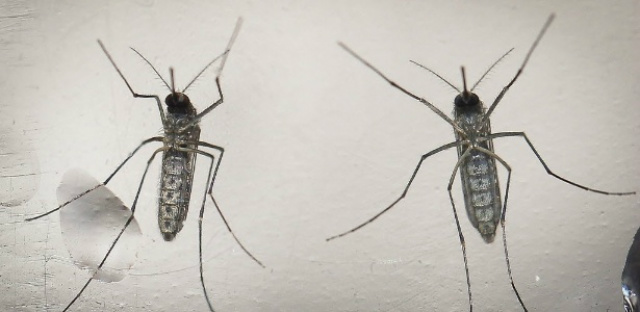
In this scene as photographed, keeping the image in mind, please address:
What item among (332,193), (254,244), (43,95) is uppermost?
(43,95)

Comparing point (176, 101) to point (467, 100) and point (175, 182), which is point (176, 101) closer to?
point (175, 182)

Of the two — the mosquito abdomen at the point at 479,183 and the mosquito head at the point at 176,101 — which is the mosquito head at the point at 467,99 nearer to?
the mosquito abdomen at the point at 479,183

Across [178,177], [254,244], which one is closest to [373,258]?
[254,244]

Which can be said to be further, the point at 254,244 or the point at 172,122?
the point at 254,244

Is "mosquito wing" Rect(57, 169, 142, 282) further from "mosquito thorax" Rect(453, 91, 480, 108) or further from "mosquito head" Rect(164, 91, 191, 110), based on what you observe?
"mosquito thorax" Rect(453, 91, 480, 108)

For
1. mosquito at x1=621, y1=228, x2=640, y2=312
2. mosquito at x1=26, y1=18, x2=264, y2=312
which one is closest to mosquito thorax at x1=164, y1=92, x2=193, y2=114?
mosquito at x1=26, y1=18, x2=264, y2=312

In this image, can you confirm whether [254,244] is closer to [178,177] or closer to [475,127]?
[178,177]
